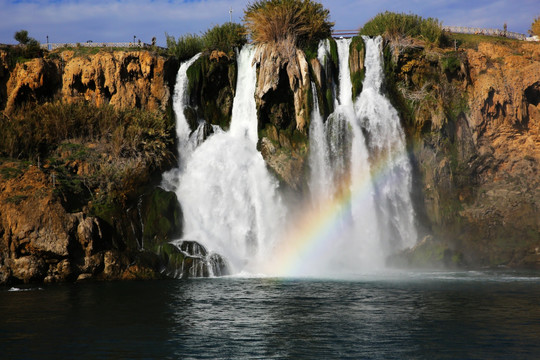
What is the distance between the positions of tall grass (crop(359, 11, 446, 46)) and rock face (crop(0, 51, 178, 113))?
1473cm

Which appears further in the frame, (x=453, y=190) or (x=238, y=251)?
(x=453, y=190)

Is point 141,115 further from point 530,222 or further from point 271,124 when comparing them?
point 530,222

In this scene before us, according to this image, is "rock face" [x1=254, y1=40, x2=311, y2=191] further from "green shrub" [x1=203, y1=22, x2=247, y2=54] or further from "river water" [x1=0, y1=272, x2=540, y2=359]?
"river water" [x1=0, y1=272, x2=540, y2=359]

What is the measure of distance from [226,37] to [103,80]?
886cm

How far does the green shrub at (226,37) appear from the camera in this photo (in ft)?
138

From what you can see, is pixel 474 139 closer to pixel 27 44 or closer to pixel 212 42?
pixel 212 42

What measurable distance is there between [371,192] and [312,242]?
468 cm

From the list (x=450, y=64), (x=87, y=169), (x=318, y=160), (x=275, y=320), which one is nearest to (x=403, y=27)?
(x=450, y=64)

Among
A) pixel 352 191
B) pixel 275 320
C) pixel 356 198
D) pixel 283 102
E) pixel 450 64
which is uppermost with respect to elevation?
→ pixel 450 64

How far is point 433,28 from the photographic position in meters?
44.2

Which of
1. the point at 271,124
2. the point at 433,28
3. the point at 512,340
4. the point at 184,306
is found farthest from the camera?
the point at 433,28

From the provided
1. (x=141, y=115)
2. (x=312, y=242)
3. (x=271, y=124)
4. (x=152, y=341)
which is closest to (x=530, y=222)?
(x=312, y=242)

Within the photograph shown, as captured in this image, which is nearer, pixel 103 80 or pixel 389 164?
pixel 389 164

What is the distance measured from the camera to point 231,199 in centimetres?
3581
